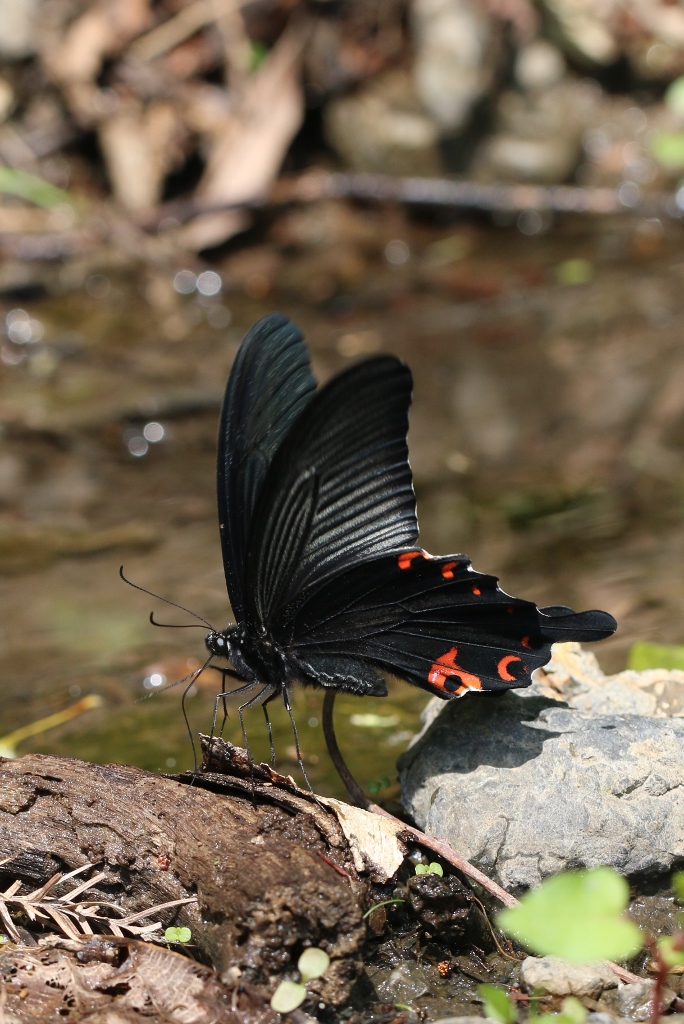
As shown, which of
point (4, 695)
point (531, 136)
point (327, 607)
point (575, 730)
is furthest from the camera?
point (531, 136)

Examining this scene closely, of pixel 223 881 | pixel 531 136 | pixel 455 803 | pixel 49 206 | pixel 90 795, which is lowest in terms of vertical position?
pixel 223 881

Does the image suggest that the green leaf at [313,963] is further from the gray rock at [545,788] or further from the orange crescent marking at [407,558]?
the orange crescent marking at [407,558]

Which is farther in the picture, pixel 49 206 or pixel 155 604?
pixel 49 206

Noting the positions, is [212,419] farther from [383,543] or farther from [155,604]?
[383,543]

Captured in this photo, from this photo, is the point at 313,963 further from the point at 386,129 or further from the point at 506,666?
the point at 386,129

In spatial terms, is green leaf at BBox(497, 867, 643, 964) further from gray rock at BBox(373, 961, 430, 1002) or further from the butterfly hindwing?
the butterfly hindwing

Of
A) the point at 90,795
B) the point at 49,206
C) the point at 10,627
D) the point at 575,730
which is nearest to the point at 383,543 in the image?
the point at 575,730

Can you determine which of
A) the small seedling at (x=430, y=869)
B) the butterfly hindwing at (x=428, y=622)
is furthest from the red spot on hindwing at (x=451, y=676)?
the small seedling at (x=430, y=869)
